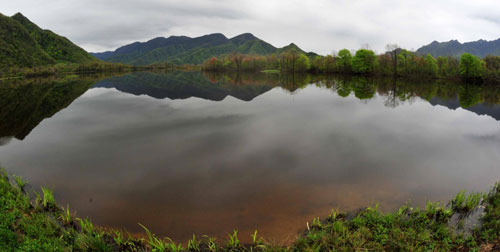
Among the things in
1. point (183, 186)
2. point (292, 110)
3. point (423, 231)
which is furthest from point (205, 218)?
point (292, 110)

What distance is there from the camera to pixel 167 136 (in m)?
21.1

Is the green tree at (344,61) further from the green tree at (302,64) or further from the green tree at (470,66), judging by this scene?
the green tree at (470,66)

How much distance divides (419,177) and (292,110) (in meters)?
20.9

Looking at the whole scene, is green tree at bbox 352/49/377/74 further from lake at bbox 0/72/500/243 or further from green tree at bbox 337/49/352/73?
lake at bbox 0/72/500/243

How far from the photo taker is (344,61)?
13512cm

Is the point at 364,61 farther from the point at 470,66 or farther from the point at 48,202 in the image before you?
the point at 48,202

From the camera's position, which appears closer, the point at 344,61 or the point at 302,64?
the point at 344,61

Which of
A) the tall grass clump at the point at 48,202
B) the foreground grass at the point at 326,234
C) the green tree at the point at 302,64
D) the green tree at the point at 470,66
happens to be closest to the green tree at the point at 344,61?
the green tree at the point at 302,64

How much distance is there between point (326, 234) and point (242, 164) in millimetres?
7901

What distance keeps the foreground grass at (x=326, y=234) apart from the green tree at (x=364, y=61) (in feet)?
410

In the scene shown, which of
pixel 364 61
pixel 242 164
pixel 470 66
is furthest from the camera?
pixel 364 61

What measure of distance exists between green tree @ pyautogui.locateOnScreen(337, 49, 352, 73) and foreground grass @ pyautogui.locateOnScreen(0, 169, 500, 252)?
137 meters

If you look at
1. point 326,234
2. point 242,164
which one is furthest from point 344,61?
point 326,234

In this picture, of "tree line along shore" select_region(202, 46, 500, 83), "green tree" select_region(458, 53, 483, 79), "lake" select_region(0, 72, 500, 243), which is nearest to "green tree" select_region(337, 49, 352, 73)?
"tree line along shore" select_region(202, 46, 500, 83)
